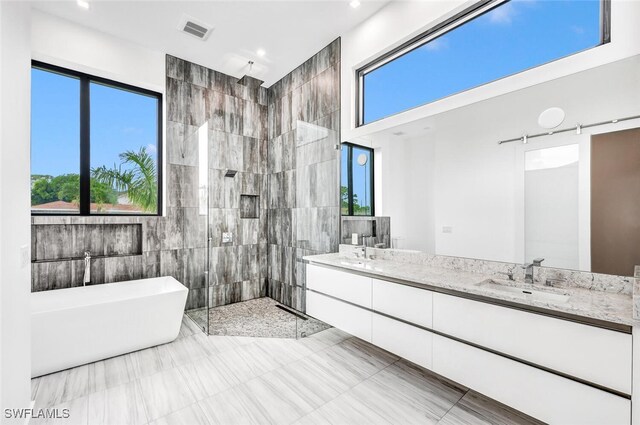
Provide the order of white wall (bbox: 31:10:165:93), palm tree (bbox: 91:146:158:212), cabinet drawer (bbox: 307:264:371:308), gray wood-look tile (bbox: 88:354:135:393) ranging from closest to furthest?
gray wood-look tile (bbox: 88:354:135:393), cabinet drawer (bbox: 307:264:371:308), white wall (bbox: 31:10:165:93), palm tree (bbox: 91:146:158:212)

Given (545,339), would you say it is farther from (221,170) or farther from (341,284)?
(221,170)

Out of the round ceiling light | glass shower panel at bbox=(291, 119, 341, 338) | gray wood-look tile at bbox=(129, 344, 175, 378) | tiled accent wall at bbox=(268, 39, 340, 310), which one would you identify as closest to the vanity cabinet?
glass shower panel at bbox=(291, 119, 341, 338)

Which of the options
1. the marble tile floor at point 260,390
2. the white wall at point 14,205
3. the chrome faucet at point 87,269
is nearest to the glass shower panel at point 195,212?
the marble tile floor at point 260,390

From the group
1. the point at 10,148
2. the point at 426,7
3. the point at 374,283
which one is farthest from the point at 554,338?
the point at 10,148

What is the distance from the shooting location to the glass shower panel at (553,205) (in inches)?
69.5

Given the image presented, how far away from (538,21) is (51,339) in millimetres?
4380

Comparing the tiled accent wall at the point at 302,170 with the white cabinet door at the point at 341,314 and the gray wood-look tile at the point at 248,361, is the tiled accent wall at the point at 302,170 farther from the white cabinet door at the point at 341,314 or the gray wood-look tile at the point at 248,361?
the gray wood-look tile at the point at 248,361

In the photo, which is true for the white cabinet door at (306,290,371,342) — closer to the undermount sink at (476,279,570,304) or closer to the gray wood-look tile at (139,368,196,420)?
the undermount sink at (476,279,570,304)

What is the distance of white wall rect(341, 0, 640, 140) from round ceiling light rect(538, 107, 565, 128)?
0.21 m

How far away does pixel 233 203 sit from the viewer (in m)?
3.99

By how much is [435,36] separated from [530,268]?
7.01ft

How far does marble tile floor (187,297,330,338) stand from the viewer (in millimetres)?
3010

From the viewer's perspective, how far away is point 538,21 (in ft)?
6.49

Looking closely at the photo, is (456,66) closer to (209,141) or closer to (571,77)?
(571,77)
